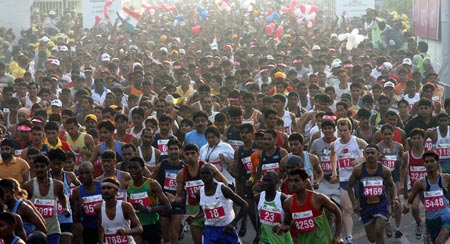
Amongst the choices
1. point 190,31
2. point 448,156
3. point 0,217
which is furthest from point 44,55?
point 0,217

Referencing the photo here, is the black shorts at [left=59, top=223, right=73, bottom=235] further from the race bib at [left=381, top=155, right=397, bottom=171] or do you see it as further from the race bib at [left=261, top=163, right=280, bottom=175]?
the race bib at [left=381, top=155, right=397, bottom=171]

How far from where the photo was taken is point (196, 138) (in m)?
Result: 15.7

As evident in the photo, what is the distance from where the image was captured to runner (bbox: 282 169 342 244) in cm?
1136

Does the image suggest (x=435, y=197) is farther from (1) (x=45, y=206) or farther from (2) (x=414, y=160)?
(1) (x=45, y=206)

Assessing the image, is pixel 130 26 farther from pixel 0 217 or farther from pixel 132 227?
pixel 0 217

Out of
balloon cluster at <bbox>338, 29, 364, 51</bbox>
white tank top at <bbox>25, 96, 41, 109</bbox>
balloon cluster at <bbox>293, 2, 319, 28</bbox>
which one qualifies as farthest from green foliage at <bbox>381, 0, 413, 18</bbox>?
white tank top at <bbox>25, 96, 41, 109</bbox>

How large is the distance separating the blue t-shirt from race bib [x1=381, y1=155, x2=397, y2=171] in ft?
7.29

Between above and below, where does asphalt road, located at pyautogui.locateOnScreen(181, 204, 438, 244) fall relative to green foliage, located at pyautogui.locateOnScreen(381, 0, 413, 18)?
above

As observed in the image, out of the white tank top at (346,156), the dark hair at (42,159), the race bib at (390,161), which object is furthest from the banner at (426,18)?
the dark hair at (42,159)

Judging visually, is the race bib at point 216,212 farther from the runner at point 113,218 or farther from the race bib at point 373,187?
the race bib at point 373,187

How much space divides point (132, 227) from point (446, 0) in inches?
A: 725

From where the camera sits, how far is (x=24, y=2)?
129ft

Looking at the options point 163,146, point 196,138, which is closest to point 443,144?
point 196,138

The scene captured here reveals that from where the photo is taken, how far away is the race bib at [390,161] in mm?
15148
